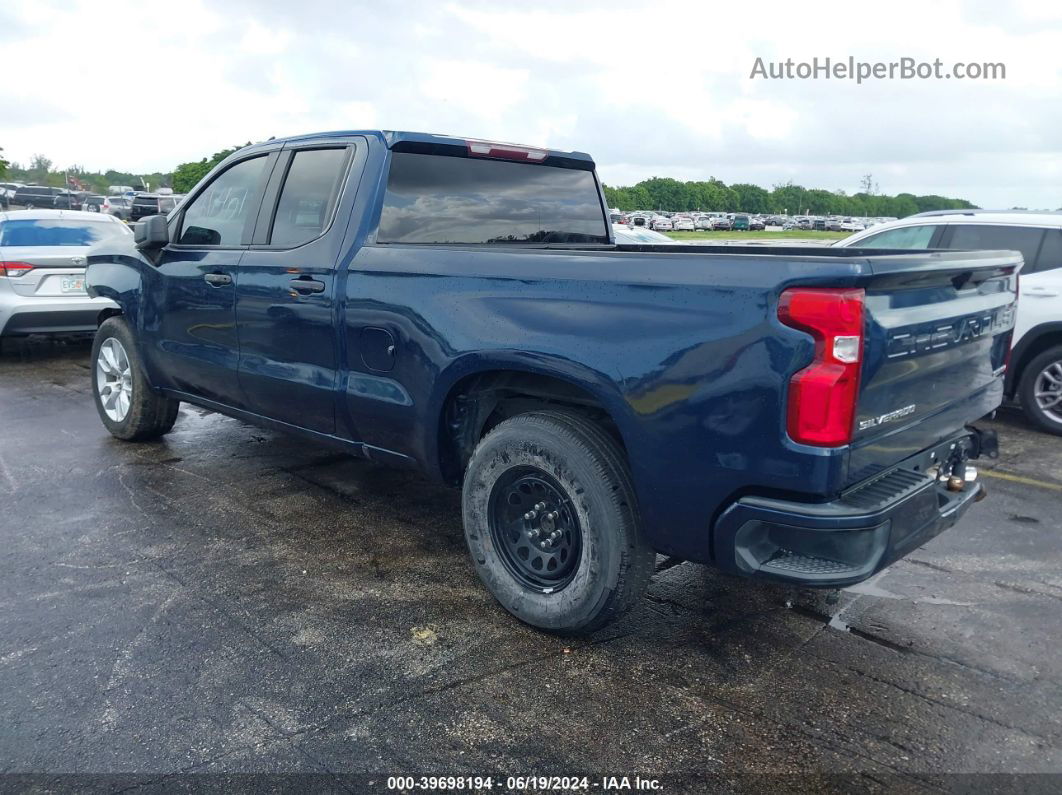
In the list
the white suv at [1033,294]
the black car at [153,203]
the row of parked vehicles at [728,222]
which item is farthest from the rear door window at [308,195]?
the row of parked vehicles at [728,222]

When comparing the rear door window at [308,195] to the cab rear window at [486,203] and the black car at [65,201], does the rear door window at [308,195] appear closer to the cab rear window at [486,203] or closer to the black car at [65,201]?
the cab rear window at [486,203]

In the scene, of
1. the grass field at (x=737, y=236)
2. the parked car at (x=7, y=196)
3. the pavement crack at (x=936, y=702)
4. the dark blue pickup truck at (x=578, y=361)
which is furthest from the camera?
the grass field at (x=737, y=236)

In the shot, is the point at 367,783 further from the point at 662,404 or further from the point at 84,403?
the point at 84,403

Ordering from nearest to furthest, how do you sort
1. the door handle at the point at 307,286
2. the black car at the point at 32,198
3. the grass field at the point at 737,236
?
1. the door handle at the point at 307,286
2. the black car at the point at 32,198
3. the grass field at the point at 737,236

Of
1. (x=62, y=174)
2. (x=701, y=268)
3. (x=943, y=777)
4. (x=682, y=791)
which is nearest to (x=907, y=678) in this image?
(x=943, y=777)

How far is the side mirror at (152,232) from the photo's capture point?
17.2 ft

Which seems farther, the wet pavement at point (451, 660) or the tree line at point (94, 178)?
the tree line at point (94, 178)

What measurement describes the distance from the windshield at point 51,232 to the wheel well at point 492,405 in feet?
21.2

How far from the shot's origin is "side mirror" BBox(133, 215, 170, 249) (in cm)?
525

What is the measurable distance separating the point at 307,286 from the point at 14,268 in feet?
20.5

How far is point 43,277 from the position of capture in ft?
29.7

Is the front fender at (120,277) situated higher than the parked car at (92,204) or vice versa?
the parked car at (92,204)

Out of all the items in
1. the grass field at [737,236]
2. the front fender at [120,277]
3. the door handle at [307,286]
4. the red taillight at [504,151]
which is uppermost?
the red taillight at [504,151]

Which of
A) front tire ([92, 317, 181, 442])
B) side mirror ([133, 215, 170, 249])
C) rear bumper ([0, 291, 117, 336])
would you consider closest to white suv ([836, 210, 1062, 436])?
side mirror ([133, 215, 170, 249])
